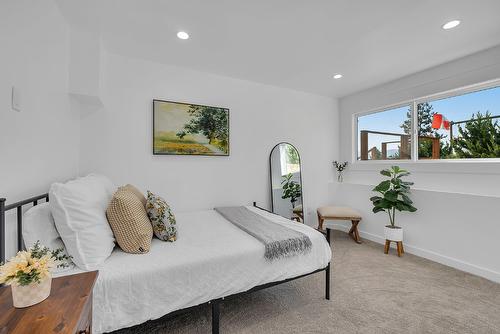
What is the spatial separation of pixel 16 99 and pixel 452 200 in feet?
13.4

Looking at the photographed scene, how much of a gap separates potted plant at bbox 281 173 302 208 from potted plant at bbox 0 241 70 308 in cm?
299

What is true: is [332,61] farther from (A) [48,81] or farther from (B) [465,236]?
(A) [48,81]

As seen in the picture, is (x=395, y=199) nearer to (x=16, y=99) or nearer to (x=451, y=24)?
(x=451, y=24)

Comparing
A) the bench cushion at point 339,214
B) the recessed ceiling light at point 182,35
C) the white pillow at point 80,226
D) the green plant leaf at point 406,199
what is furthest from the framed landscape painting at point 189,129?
the green plant leaf at point 406,199

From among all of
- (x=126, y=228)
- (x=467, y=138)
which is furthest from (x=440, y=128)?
(x=126, y=228)

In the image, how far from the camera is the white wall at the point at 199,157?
8.46 ft

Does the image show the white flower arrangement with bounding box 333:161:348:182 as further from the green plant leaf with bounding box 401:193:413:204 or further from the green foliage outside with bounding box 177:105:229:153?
the green foliage outside with bounding box 177:105:229:153

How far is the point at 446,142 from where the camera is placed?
2912 mm

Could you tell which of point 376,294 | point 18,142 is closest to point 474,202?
point 376,294

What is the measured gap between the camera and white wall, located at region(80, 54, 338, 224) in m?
2.58

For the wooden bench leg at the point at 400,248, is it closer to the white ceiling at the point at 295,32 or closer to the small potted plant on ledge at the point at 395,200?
the small potted plant on ledge at the point at 395,200

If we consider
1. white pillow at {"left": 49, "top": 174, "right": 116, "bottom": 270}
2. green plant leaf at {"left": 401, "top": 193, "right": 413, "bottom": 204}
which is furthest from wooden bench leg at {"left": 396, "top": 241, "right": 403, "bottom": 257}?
white pillow at {"left": 49, "top": 174, "right": 116, "bottom": 270}

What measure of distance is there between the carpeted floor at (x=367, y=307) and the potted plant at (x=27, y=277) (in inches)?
41.9

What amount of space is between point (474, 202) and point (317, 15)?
2.62 metres
